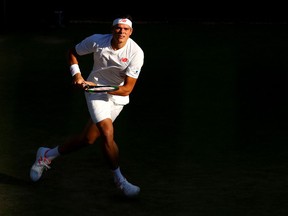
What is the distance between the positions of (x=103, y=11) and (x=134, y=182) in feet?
53.1

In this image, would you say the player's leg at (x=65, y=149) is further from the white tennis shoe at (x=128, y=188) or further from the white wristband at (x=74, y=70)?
the white tennis shoe at (x=128, y=188)

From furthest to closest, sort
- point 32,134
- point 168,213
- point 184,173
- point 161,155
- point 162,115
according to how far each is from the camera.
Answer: point 162,115 → point 32,134 → point 161,155 → point 184,173 → point 168,213

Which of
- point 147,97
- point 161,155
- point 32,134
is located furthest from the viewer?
point 147,97

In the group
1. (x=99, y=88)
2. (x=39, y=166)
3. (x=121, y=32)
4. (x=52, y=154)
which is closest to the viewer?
(x=99, y=88)

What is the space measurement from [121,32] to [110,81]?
565mm

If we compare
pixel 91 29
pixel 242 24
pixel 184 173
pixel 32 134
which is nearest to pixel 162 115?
pixel 32 134

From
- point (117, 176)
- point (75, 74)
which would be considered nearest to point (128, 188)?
point (117, 176)

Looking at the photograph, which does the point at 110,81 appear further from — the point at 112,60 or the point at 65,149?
the point at 65,149

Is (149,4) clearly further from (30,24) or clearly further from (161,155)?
(161,155)

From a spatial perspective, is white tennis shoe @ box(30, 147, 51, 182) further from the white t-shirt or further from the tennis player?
the white t-shirt

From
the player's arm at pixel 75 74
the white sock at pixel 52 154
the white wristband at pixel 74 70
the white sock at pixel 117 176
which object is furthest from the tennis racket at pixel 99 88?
the white sock at pixel 52 154

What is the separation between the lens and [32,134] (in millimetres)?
11039

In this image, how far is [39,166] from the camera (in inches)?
348

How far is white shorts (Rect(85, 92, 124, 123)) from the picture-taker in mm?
8367
